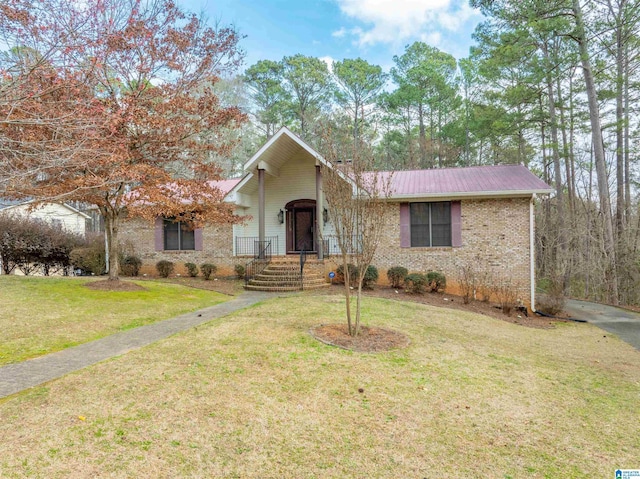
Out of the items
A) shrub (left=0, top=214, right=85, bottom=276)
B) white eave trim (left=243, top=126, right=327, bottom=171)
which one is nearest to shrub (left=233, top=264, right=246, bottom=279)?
white eave trim (left=243, top=126, right=327, bottom=171)

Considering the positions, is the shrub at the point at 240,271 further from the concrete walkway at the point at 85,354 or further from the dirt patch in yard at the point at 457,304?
the concrete walkway at the point at 85,354

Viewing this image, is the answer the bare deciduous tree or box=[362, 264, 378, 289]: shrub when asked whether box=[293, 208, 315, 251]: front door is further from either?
the bare deciduous tree

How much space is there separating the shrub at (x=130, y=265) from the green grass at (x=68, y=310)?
415 centimetres

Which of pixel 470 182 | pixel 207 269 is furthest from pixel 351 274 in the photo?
pixel 207 269

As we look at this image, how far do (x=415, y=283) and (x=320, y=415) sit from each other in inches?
356

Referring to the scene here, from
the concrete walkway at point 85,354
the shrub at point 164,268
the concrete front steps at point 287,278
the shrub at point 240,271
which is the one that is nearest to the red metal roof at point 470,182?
the concrete front steps at point 287,278

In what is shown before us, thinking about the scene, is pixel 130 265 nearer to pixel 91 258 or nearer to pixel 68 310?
pixel 91 258

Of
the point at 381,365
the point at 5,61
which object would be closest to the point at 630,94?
the point at 381,365

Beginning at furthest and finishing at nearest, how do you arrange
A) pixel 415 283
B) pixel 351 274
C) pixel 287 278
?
pixel 287 278 < pixel 351 274 < pixel 415 283

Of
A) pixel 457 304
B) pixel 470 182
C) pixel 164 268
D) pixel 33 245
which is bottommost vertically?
pixel 457 304

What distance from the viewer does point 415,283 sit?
12156 mm

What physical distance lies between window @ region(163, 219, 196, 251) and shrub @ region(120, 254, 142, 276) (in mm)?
1277

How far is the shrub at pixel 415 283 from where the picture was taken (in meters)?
12.2

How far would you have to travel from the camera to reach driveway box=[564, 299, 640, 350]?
362 inches
